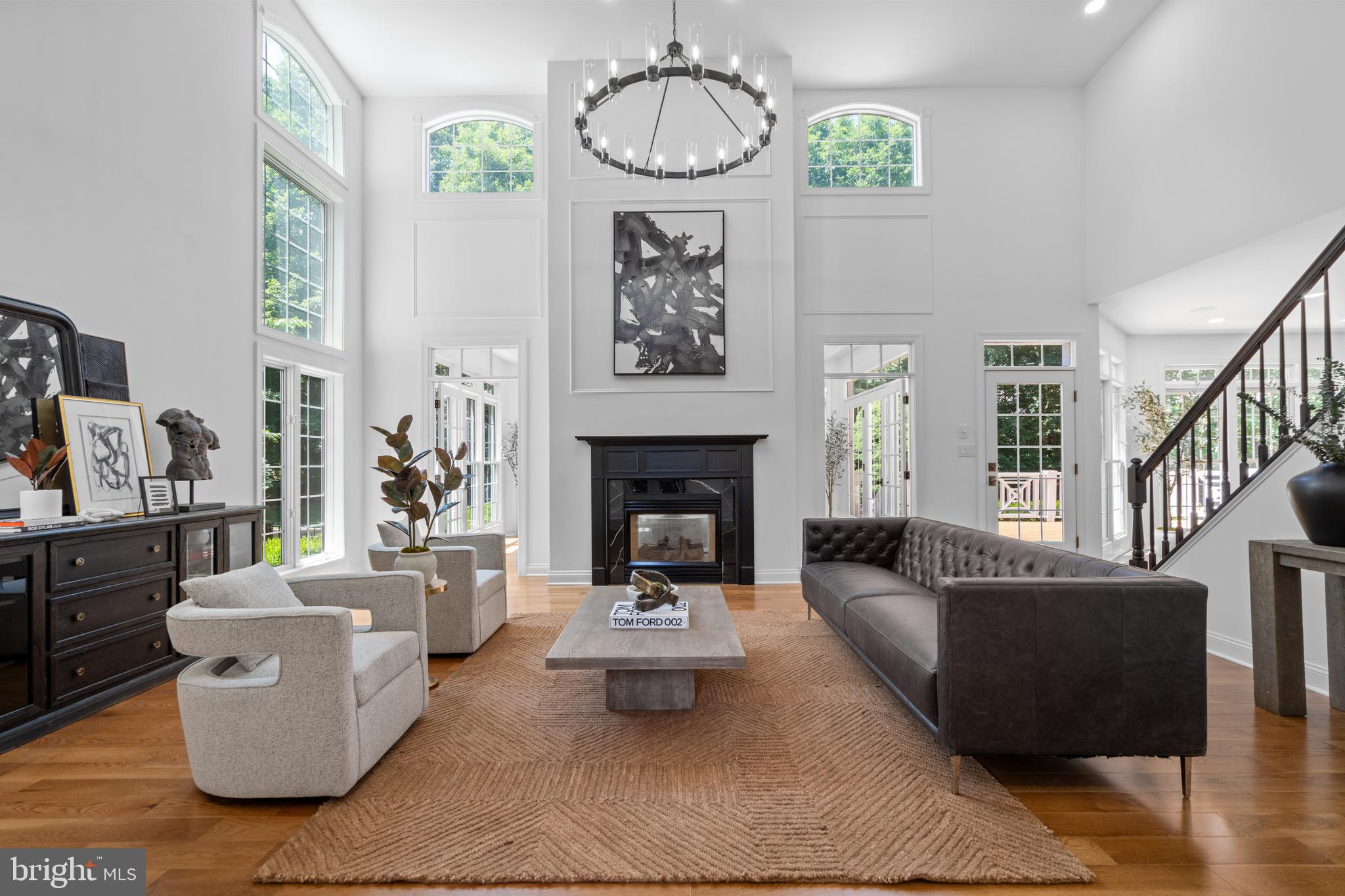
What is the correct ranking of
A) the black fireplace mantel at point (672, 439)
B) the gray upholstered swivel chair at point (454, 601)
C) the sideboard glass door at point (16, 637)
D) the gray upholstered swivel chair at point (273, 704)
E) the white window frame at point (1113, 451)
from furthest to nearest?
the white window frame at point (1113, 451)
the black fireplace mantel at point (672, 439)
the gray upholstered swivel chair at point (454, 601)
the sideboard glass door at point (16, 637)
the gray upholstered swivel chair at point (273, 704)

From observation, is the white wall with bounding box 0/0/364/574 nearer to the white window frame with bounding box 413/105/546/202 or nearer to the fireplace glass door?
the white window frame with bounding box 413/105/546/202

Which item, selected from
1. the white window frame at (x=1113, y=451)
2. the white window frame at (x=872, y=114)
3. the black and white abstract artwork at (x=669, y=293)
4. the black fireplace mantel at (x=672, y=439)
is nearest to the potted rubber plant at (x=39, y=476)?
the black fireplace mantel at (x=672, y=439)

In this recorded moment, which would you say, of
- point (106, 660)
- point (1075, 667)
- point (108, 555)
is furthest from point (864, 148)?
point (106, 660)

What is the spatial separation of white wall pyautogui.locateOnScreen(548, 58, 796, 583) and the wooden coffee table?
9.04ft

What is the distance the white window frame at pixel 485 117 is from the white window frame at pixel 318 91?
2.26 feet

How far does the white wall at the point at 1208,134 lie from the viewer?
4.10 m

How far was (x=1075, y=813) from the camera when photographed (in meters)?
2.11

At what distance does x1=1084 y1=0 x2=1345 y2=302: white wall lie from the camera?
13.5 ft

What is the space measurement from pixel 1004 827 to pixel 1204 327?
796cm

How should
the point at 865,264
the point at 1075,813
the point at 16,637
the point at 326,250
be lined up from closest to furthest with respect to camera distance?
the point at 1075,813
the point at 16,637
the point at 326,250
the point at 865,264

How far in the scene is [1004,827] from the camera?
2.01 meters

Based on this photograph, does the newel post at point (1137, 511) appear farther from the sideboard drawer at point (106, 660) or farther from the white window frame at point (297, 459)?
the white window frame at point (297, 459)

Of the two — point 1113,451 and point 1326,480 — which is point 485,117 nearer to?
point 1326,480

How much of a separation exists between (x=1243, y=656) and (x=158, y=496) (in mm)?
5966
